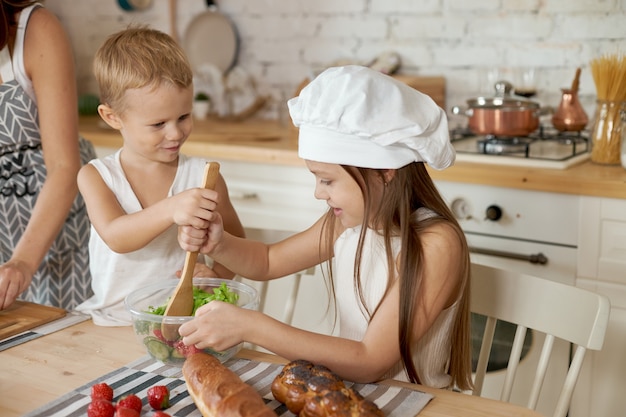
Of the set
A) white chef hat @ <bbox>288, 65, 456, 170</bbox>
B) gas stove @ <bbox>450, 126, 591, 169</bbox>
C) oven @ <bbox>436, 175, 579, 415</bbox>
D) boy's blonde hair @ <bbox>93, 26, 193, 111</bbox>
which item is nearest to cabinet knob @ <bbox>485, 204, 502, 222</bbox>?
→ oven @ <bbox>436, 175, 579, 415</bbox>

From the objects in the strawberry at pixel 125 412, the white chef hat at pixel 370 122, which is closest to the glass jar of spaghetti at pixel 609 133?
the white chef hat at pixel 370 122

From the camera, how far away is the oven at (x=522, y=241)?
196 centimetres

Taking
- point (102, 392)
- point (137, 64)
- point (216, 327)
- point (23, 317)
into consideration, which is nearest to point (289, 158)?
point (137, 64)

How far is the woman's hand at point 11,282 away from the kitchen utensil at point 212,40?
5.71 ft

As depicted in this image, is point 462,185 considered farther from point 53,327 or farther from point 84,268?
point 53,327

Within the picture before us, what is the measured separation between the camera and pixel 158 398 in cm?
96

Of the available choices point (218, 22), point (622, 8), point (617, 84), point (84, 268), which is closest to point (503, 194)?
point (617, 84)

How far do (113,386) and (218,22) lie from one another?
2.19 meters

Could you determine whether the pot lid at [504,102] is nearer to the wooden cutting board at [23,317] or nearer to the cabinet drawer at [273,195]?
the cabinet drawer at [273,195]

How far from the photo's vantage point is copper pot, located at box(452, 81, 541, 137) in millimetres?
2186

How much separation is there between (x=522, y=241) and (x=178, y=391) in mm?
1236

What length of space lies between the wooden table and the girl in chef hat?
77mm

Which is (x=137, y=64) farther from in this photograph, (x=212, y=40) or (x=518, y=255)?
(x=212, y=40)

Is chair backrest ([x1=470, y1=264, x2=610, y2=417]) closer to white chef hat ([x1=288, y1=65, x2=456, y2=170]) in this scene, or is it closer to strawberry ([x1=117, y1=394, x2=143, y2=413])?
white chef hat ([x1=288, y1=65, x2=456, y2=170])
